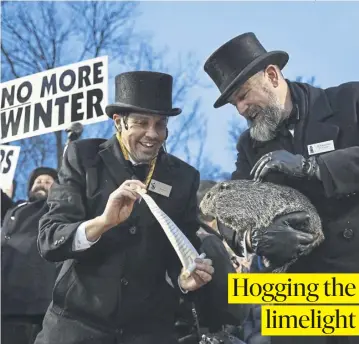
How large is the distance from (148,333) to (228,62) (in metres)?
0.89

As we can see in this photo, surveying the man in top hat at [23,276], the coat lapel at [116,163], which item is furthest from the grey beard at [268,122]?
the man in top hat at [23,276]

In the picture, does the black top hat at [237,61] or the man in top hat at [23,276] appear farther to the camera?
the man in top hat at [23,276]

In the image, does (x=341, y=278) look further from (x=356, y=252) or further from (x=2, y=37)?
(x=2, y=37)

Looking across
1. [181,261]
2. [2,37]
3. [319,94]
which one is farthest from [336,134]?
[2,37]

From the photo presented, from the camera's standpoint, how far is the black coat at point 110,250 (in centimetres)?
270

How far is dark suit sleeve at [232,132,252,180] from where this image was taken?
2678mm

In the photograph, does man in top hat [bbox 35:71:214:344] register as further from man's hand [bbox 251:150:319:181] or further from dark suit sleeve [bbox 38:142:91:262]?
man's hand [bbox 251:150:319:181]

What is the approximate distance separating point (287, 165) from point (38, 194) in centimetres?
205

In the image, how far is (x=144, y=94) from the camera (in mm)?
2795

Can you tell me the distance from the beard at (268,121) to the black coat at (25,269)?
1.61 meters

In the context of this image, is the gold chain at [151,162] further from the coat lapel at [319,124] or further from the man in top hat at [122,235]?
the coat lapel at [319,124]

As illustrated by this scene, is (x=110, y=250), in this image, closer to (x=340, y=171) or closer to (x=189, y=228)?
(x=189, y=228)

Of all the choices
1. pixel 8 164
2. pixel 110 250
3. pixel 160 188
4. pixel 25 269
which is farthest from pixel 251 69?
pixel 8 164

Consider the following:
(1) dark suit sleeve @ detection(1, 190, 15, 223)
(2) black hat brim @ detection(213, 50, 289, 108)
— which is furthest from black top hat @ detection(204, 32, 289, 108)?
(1) dark suit sleeve @ detection(1, 190, 15, 223)
